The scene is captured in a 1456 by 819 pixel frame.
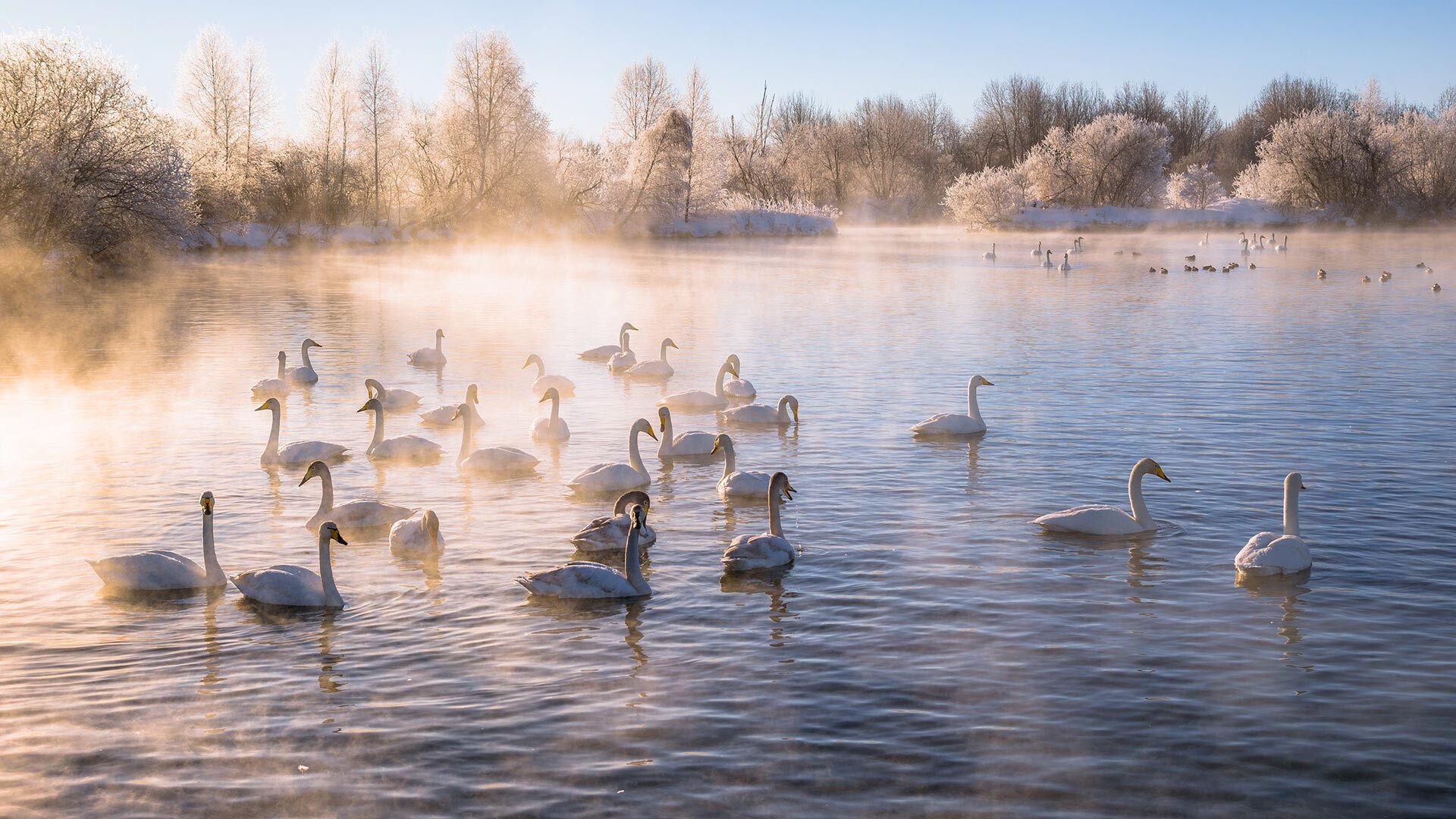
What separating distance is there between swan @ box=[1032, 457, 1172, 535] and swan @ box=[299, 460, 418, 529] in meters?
6.25

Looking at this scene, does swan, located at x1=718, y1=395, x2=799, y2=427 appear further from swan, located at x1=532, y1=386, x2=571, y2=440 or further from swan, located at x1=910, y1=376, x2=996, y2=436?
swan, located at x1=532, y1=386, x2=571, y2=440

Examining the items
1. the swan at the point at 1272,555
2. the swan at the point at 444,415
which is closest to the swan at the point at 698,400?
the swan at the point at 444,415

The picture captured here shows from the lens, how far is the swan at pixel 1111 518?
1166cm

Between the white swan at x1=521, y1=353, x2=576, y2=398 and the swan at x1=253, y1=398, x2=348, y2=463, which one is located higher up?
the white swan at x1=521, y1=353, x2=576, y2=398

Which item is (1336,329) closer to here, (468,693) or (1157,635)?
(1157,635)

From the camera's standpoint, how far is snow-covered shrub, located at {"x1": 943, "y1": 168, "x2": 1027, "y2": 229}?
86.6 m

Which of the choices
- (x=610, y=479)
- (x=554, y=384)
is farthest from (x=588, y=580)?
(x=554, y=384)

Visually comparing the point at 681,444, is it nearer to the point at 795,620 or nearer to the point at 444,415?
the point at 444,415

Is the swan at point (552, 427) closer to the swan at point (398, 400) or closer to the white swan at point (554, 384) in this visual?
the swan at point (398, 400)

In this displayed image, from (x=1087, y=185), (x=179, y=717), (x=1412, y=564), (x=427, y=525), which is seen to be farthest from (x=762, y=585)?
(x=1087, y=185)

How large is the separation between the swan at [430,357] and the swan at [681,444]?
9830 mm

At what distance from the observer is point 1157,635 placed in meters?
9.17

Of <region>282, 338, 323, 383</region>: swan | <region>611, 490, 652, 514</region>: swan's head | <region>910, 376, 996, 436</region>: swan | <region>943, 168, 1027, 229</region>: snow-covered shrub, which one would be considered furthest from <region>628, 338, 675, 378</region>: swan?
<region>943, 168, 1027, 229</region>: snow-covered shrub

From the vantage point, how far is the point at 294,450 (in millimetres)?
14891
